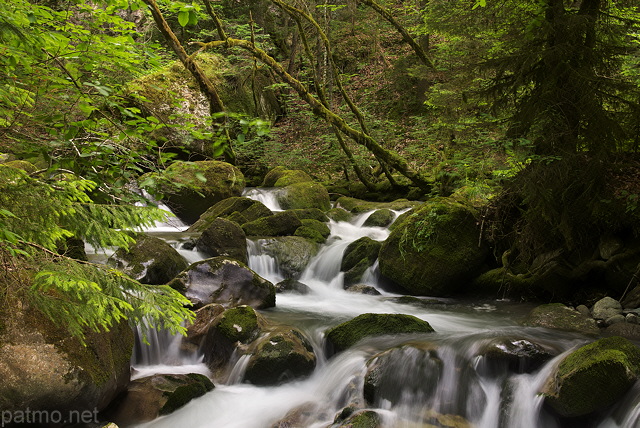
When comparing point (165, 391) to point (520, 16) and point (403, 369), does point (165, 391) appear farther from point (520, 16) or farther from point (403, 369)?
point (520, 16)

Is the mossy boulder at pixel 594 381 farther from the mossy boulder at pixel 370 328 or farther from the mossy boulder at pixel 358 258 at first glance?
the mossy boulder at pixel 358 258

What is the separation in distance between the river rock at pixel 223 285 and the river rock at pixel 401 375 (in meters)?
2.87

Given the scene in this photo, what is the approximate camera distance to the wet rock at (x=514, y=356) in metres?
5.03

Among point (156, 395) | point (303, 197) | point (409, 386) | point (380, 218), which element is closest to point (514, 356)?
point (409, 386)

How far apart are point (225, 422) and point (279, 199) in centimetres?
1001

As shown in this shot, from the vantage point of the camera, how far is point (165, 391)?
5.11 meters

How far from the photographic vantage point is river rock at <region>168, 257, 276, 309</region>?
7.35 meters

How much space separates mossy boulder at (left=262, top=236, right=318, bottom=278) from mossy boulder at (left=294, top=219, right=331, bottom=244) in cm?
41

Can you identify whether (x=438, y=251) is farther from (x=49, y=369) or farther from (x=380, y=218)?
(x=49, y=369)

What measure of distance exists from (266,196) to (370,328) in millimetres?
9270

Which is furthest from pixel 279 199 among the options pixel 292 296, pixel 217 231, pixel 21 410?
pixel 21 410

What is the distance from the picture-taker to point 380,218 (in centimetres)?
1258

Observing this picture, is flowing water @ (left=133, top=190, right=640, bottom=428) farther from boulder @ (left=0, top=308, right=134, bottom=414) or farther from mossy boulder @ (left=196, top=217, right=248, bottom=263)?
mossy boulder @ (left=196, top=217, right=248, bottom=263)

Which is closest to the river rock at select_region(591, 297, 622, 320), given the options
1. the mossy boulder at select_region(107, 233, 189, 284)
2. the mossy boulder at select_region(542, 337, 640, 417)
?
the mossy boulder at select_region(542, 337, 640, 417)
